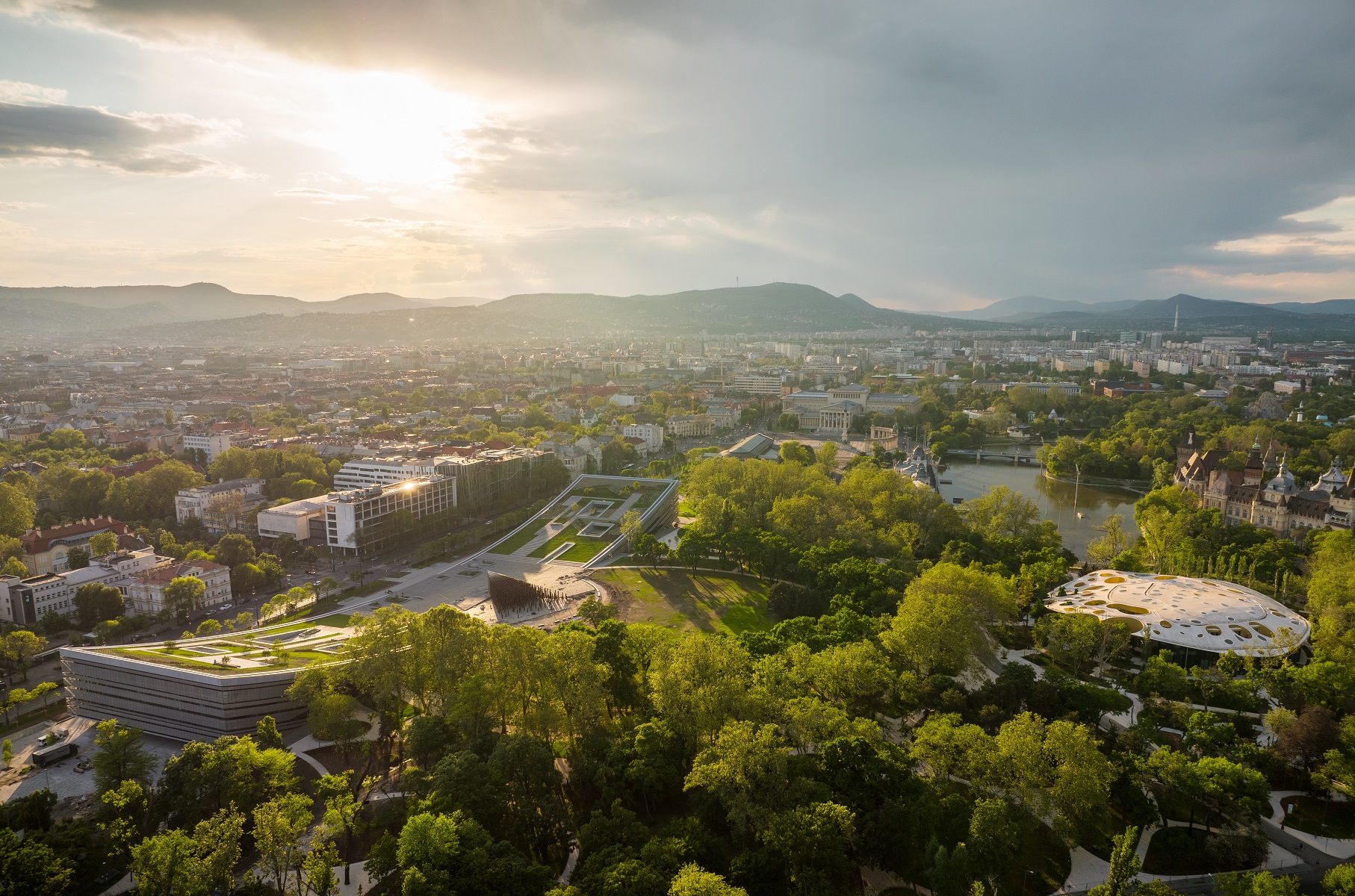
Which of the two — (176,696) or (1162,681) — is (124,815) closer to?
(176,696)

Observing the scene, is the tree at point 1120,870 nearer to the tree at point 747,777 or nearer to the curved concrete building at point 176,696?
the tree at point 747,777

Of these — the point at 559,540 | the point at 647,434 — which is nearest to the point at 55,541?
the point at 559,540

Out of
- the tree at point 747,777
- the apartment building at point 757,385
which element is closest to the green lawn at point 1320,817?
the tree at point 747,777

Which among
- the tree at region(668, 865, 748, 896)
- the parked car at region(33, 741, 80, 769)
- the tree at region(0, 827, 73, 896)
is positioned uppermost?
the tree at region(668, 865, 748, 896)

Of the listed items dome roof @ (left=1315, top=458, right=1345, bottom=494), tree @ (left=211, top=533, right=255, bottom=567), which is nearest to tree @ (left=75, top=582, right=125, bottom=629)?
tree @ (left=211, top=533, right=255, bottom=567)

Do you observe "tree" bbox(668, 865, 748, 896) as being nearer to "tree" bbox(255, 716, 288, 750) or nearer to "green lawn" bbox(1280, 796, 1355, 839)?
"tree" bbox(255, 716, 288, 750)

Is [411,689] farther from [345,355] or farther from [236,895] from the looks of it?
[345,355]
